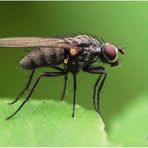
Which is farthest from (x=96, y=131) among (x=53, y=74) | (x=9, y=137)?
(x=53, y=74)

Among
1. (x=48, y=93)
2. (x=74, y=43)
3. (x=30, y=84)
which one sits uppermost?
(x=74, y=43)

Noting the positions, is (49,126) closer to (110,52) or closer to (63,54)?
(63,54)

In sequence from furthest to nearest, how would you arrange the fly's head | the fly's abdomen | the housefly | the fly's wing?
the fly's head → the fly's abdomen → the housefly → the fly's wing

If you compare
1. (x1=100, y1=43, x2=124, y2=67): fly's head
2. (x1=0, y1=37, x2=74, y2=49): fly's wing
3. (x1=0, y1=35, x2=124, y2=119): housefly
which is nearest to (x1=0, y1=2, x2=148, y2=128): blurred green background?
(x1=100, y1=43, x2=124, y2=67): fly's head

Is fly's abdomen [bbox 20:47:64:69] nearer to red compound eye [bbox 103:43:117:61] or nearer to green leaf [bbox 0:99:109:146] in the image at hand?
green leaf [bbox 0:99:109:146]

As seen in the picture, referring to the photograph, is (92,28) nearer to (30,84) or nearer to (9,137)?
(30,84)

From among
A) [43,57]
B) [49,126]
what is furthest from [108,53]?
[49,126]

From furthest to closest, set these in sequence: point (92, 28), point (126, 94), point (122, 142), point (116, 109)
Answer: point (92, 28), point (126, 94), point (116, 109), point (122, 142)
